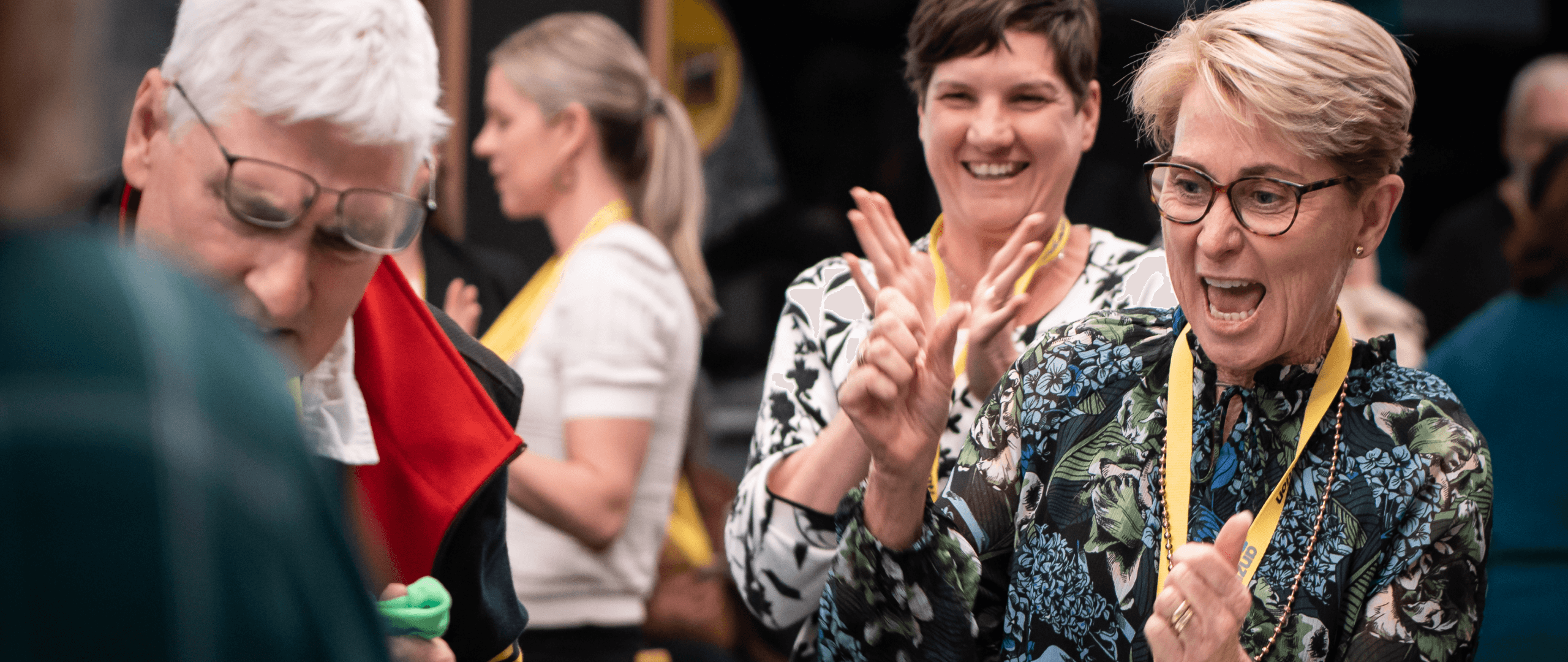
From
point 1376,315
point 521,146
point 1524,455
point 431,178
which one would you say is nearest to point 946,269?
point 431,178

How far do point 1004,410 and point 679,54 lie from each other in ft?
11.0

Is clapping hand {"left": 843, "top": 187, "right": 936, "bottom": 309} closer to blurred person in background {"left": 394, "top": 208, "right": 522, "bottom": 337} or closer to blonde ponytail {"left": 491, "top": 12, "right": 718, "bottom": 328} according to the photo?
blonde ponytail {"left": 491, "top": 12, "right": 718, "bottom": 328}

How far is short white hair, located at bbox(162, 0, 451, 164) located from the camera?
1.49 metres

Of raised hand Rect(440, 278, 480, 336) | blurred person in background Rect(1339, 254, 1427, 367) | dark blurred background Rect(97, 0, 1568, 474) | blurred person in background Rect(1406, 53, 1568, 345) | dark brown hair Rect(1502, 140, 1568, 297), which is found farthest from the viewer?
blurred person in background Rect(1406, 53, 1568, 345)

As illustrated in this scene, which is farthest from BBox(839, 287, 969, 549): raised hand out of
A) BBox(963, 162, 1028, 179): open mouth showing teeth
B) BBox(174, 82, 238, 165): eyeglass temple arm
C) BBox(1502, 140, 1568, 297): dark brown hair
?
BBox(1502, 140, 1568, 297): dark brown hair

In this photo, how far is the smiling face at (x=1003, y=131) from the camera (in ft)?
6.80

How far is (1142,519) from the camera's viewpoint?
4.99 ft

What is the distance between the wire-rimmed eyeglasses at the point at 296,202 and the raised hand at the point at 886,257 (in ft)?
2.04

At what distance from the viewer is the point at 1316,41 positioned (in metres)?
1.50

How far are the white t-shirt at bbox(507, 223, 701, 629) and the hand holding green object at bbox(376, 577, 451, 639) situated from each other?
1201 millimetres

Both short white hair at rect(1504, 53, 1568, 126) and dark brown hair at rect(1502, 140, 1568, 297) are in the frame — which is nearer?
dark brown hair at rect(1502, 140, 1568, 297)

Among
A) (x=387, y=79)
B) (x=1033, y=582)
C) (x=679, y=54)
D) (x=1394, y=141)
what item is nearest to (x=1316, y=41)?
(x=1394, y=141)

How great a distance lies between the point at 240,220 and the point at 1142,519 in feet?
3.45

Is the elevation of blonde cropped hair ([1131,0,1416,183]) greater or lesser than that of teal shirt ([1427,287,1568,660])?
greater
